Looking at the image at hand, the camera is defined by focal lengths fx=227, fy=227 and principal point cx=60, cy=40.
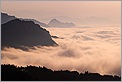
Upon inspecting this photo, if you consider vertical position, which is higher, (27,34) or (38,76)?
(27,34)

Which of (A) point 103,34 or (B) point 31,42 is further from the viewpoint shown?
(B) point 31,42

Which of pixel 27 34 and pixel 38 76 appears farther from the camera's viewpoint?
Answer: pixel 27 34

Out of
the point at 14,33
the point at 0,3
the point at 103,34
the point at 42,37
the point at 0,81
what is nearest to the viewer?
the point at 0,81

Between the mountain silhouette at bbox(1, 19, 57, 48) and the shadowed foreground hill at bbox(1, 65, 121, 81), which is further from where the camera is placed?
the mountain silhouette at bbox(1, 19, 57, 48)

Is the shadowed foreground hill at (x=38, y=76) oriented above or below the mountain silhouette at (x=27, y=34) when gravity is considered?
below

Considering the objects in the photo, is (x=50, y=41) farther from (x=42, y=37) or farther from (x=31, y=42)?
(x=31, y=42)

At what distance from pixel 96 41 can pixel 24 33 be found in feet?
146

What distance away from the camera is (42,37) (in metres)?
121

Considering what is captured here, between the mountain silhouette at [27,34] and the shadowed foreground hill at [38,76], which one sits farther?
the mountain silhouette at [27,34]

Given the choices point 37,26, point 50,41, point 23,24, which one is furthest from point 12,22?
point 50,41

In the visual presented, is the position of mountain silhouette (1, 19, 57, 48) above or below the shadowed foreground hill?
→ above

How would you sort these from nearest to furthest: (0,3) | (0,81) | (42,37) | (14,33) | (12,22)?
(0,81)
(0,3)
(14,33)
(12,22)
(42,37)

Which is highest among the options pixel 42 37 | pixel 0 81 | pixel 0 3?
pixel 42 37

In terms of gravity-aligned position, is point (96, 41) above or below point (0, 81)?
above
